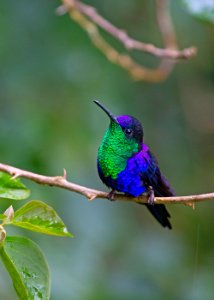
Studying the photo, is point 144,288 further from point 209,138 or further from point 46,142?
point 209,138

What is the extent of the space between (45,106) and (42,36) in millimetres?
641

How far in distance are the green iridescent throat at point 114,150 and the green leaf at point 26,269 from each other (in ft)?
3.08

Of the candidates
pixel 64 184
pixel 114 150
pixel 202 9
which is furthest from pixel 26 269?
pixel 202 9

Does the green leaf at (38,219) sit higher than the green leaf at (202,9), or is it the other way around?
the green leaf at (38,219)

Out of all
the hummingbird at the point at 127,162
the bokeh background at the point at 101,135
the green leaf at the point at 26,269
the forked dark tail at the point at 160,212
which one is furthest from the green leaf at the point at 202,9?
the green leaf at the point at 26,269

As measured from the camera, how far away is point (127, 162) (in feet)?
8.25

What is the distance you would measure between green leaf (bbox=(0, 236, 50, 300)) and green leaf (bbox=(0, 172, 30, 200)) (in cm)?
15

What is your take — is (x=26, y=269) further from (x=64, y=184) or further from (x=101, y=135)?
(x=101, y=135)

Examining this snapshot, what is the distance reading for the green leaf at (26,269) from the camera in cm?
151

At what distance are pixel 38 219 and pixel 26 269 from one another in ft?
0.38

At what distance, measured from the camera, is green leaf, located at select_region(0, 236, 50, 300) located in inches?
59.5

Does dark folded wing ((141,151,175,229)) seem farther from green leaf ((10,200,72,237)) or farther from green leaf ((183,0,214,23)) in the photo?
green leaf ((10,200,72,237))

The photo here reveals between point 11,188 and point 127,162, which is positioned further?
point 127,162

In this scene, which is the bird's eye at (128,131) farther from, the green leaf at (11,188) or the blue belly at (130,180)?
the green leaf at (11,188)
